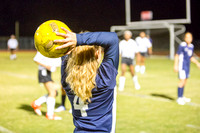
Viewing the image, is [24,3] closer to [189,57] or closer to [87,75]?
[189,57]

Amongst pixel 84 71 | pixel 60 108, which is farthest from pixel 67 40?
pixel 60 108

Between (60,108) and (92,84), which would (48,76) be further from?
(92,84)

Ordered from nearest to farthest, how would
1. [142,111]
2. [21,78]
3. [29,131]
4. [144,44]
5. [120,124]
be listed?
[29,131] < [120,124] < [142,111] < [21,78] < [144,44]

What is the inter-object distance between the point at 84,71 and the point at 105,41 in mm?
330

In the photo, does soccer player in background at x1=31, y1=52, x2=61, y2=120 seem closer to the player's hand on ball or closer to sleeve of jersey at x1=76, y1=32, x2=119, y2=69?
sleeve of jersey at x1=76, y1=32, x2=119, y2=69

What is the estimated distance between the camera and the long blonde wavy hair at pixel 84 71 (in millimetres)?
2268

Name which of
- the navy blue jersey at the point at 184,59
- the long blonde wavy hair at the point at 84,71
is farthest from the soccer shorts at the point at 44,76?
the long blonde wavy hair at the point at 84,71

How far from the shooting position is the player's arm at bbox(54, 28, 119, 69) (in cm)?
185

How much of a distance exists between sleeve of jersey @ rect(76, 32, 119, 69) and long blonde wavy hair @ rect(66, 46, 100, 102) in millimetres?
115

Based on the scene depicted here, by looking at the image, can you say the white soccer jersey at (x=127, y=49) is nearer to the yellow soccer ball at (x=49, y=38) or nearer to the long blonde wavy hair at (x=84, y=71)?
the long blonde wavy hair at (x=84, y=71)

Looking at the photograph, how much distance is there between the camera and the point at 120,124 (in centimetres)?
587

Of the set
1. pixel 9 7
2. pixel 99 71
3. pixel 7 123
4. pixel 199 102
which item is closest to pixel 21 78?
pixel 7 123

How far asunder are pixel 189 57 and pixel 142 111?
2131mm

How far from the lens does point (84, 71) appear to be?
2281 millimetres
